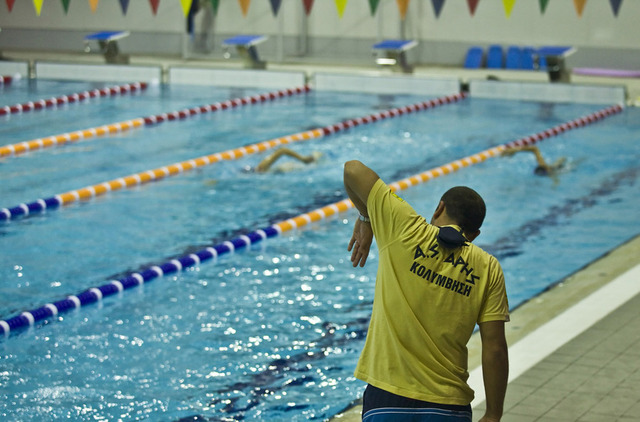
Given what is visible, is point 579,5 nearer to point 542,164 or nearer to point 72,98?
point 542,164

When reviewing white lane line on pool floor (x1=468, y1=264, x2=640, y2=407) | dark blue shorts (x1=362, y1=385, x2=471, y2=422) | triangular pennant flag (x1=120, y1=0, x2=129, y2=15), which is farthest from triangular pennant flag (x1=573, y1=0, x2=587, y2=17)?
dark blue shorts (x1=362, y1=385, x2=471, y2=422)

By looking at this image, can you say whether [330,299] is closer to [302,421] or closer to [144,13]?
[302,421]

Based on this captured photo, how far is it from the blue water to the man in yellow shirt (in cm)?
192

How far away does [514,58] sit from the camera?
56.9 feet

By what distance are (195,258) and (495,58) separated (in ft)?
38.4

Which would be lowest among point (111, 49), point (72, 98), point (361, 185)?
point (72, 98)

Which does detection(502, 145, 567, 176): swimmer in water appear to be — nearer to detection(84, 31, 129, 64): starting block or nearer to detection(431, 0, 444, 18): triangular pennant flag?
detection(431, 0, 444, 18): triangular pennant flag

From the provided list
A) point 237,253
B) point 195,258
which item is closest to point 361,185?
point 195,258

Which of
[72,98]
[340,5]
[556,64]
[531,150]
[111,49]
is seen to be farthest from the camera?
[111,49]

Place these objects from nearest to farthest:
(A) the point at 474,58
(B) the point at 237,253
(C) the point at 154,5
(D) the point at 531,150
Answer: (B) the point at 237,253, (D) the point at 531,150, (A) the point at 474,58, (C) the point at 154,5

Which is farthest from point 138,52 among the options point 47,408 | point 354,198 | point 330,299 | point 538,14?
point 354,198

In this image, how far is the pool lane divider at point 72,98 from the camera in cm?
1380

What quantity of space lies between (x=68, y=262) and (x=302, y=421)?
10.4 feet

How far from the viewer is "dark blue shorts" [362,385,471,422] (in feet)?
8.82
